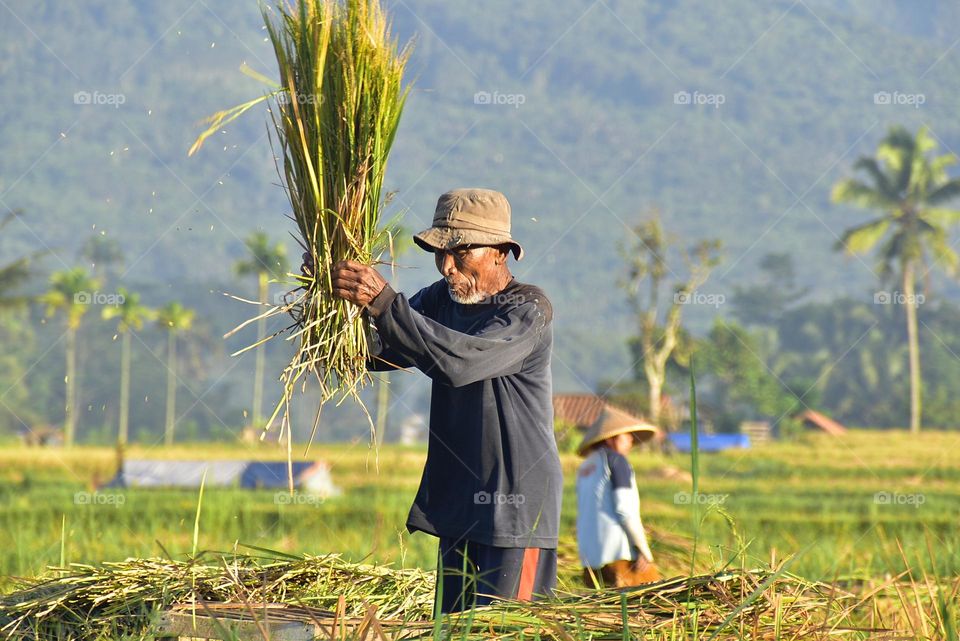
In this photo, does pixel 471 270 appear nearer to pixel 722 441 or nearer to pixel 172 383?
pixel 722 441

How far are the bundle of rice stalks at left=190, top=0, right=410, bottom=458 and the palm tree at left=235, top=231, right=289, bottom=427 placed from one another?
16cm

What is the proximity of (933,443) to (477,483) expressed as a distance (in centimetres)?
5673

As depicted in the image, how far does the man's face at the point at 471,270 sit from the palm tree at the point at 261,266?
1.63ft

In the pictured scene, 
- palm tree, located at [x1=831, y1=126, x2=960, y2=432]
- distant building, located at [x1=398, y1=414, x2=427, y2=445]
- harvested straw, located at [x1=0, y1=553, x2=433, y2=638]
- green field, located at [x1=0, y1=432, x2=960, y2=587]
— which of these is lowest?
green field, located at [x1=0, y1=432, x2=960, y2=587]

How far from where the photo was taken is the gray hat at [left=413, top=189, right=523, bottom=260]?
11.6 ft

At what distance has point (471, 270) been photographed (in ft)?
11.9

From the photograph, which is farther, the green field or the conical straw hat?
the green field

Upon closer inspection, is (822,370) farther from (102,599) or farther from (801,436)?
(102,599)

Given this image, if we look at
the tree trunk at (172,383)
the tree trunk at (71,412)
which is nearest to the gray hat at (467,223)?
the tree trunk at (71,412)

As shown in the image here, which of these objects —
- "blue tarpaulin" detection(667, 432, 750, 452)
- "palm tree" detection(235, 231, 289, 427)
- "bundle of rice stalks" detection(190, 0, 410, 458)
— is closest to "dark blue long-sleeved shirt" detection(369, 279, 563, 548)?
"bundle of rice stalks" detection(190, 0, 410, 458)

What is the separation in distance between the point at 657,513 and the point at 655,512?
0.75m

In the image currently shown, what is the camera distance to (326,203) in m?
3.47

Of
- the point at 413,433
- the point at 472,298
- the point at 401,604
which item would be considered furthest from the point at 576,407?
the point at 401,604

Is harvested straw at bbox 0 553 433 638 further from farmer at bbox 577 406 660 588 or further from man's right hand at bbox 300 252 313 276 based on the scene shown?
farmer at bbox 577 406 660 588
